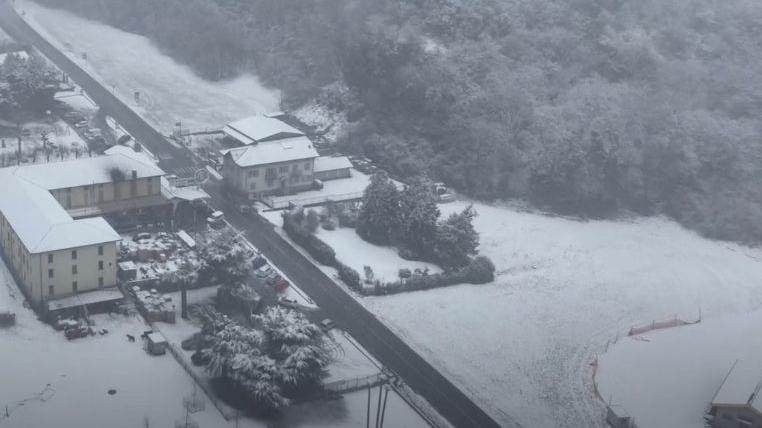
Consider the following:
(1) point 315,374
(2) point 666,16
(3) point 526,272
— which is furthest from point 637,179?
(1) point 315,374

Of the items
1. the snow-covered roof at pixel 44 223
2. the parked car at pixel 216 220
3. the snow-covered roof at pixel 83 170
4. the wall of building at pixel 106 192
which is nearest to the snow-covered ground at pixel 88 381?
the snow-covered roof at pixel 44 223

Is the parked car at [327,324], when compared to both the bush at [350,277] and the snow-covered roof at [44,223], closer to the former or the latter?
the bush at [350,277]

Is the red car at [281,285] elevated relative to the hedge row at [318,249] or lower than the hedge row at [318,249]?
lower

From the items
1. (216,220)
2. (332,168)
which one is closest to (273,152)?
(332,168)

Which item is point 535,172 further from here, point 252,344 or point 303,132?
point 252,344

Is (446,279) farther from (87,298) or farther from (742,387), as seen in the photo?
(87,298)

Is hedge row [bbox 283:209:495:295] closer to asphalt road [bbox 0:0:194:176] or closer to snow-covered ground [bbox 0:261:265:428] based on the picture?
asphalt road [bbox 0:0:194:176]

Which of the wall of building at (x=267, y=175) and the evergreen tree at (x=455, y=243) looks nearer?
the evergreen tree at (x=455, y=243)
